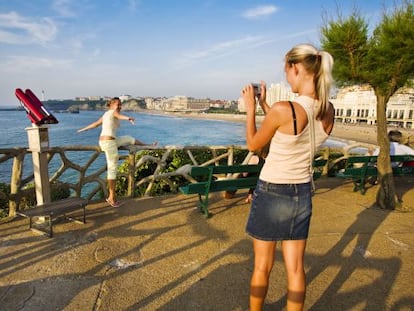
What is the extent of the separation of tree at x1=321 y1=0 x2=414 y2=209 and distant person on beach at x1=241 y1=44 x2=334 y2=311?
11.2 ft

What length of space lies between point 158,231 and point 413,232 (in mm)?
3091

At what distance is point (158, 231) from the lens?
375 cm

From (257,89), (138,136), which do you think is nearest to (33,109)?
(257,89)

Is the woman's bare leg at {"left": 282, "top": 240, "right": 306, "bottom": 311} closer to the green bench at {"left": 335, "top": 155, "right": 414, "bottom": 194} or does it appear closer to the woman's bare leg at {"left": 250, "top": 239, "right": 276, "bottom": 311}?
the woman's bare leg at {"left": 250, "top": 239, "right": 276, "bottom": 311}

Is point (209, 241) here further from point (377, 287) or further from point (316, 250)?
point (377, 287)

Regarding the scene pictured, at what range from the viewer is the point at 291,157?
1.71m

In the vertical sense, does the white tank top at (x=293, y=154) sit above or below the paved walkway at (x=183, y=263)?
above

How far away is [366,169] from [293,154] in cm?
442

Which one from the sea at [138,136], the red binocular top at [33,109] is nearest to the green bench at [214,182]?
the red binocular top at [33,109]

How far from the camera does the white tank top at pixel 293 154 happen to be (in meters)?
1.65

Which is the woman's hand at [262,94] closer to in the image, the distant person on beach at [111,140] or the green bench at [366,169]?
the distant person on beach at [111,140]

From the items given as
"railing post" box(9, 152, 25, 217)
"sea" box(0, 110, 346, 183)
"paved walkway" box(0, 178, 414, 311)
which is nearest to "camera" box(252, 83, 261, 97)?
"paved walkway" box(0, 178, 414, 311)

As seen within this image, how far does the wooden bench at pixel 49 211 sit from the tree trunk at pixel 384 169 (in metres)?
4.33

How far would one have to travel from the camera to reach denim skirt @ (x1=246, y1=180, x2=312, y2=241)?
176 centimetres
